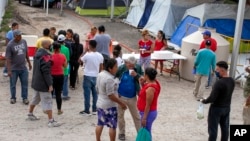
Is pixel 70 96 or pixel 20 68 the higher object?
pixel 20 68

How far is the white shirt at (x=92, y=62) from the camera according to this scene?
9.26m

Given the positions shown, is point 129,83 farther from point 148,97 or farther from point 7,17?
point 7,17

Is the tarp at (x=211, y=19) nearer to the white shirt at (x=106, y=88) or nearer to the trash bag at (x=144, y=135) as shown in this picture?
the white shirt at (x=106, y=88)

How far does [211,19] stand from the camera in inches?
700

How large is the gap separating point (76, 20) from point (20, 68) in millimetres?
13639

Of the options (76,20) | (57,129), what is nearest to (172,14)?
(76,20)

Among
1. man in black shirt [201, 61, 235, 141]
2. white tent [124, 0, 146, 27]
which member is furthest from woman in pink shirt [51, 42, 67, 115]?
white tent [124, 0, 146, 27]

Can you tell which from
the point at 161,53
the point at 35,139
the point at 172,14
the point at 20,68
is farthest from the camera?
the point at 172,14

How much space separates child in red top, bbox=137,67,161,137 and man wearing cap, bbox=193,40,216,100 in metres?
3.77

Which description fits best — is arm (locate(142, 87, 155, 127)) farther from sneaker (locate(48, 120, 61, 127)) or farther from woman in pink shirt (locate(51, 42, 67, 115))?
woman in pink shirt (locate(51, 42, 67, 115))

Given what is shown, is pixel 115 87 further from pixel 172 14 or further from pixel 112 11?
pixel 112 11

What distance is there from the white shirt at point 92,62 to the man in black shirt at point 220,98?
2648mm

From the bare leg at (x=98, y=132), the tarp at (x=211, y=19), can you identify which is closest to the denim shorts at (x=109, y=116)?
the bare leg at (x=98, y=132)

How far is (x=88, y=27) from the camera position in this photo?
71.4ft
